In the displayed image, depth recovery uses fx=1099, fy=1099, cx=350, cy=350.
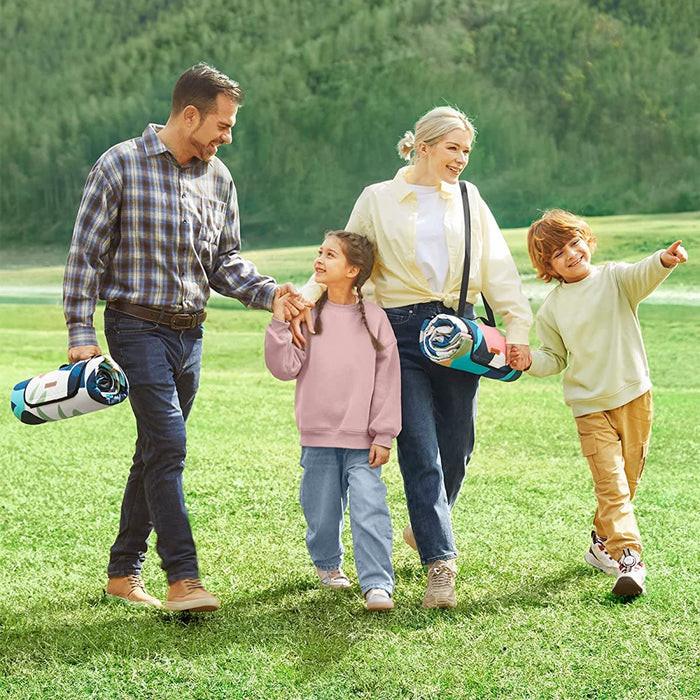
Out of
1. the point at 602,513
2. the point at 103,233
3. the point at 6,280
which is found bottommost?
the point at 6,280

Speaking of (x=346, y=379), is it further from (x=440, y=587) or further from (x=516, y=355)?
(x=440, y=587)

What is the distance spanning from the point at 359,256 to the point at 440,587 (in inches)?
44.7

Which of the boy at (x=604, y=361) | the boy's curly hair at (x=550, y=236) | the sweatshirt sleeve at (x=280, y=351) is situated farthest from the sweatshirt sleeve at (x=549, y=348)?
the sweatshirt sleeve at (x=280, y=351)

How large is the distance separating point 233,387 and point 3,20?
3468cm

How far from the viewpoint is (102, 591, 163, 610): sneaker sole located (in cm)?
374

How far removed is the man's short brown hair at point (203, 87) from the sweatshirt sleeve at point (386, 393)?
0.88 metres

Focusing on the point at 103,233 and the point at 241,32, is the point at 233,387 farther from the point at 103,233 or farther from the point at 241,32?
the point at 241,32

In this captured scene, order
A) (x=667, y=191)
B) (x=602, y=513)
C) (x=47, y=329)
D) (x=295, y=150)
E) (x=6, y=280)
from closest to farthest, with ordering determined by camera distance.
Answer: (x=602, y=513), (x=47, y=329), (x=6, y=280), (x=667, y=191), (x=295, y=150)

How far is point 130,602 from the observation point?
379 centimetres

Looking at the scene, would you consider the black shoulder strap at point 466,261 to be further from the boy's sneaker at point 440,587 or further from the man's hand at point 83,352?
the man's hand at point 83,352

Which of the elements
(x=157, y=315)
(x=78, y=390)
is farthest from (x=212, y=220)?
(x=78, y=390)

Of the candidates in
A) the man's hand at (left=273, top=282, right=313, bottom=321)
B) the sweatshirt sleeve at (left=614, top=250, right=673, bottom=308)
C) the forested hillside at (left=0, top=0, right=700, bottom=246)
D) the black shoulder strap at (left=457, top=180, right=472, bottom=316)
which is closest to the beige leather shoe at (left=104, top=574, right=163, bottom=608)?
the man's hand at (left=273, top=282, right=313, bottom=321)

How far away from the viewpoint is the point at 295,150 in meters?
44.3

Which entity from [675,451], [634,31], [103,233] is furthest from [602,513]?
[634,31]
